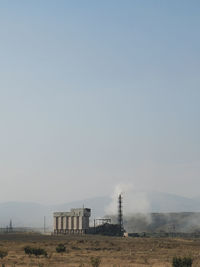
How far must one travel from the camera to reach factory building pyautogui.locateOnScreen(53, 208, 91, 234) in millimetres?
138125

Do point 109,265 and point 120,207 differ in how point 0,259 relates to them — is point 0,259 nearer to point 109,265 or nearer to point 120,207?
point 109,265

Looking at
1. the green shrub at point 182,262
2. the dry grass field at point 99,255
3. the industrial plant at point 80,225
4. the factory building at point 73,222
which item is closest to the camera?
the green shrub at point 182,262

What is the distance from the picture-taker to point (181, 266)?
118 ft

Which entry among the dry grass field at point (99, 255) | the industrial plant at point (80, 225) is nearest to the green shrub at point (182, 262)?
the dry grass field at point (99, 255)

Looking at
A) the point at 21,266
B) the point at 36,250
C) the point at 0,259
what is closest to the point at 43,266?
the point at 21,266

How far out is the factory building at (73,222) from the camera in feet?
453

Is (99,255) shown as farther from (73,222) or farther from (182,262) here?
(73,222)

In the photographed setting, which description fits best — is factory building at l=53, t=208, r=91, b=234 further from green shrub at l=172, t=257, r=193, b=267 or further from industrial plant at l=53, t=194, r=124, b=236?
green shrub at l=172, t=257, r=193, b=267

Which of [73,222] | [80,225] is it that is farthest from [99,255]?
[73,222]

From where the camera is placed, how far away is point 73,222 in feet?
461

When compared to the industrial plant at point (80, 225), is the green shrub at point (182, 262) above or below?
below

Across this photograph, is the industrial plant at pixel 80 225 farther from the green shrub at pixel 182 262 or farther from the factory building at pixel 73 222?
the green shrub at pixel 182 262

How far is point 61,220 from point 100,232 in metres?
17.9

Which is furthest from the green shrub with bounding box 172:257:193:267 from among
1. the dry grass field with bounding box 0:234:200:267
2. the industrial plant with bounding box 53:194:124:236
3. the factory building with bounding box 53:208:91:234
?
the factory building with bounding box 53:208:91:234
